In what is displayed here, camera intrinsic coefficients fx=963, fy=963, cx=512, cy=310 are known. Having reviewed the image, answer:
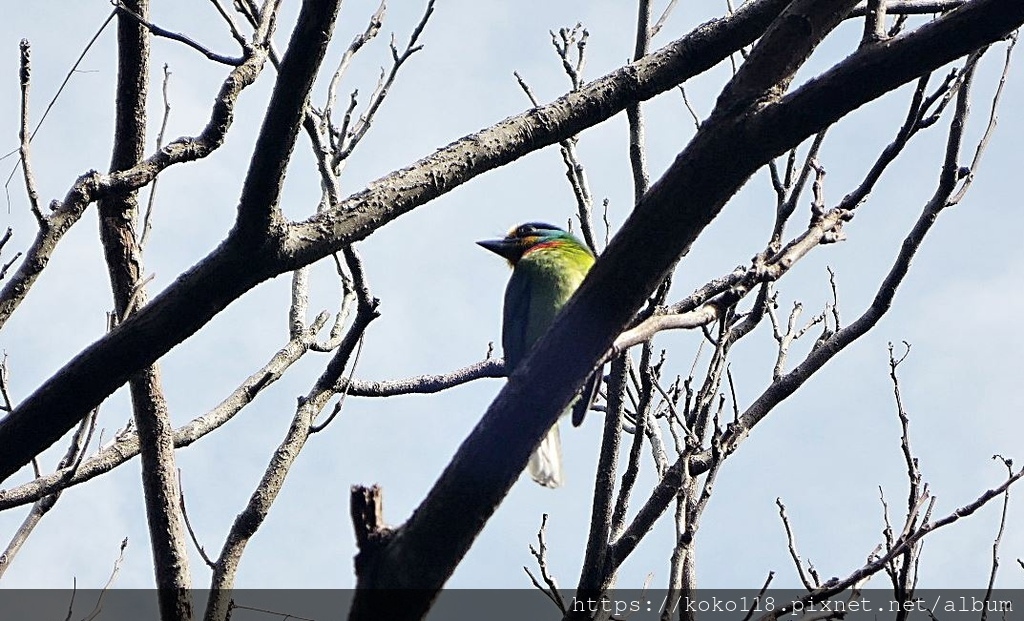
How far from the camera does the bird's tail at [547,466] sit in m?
4.82

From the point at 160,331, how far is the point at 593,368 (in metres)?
0.98

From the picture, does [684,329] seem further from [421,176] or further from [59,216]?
[59,216]

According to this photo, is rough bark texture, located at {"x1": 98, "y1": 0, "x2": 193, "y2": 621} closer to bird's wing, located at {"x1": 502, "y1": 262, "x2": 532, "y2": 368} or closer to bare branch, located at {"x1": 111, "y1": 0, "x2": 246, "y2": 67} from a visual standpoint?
bare branch, located at {"x1": 111, "y1": 0, "x2": 246, "y2": 67}

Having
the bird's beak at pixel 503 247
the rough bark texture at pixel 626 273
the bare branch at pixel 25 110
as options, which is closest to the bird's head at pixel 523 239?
the bird's beak at pixel 503 247

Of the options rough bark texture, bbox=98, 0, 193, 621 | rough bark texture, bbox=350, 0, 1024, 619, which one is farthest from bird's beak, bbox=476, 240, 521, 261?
rough bark texture, bbox=350, 0, 1024, 619

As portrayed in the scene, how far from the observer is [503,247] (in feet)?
19.7

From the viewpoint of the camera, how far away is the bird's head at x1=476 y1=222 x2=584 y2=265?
592 cm

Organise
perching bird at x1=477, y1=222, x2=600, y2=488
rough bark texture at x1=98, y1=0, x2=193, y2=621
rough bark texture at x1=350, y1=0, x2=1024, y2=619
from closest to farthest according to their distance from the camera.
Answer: rough bark texture at x1=350, y1=0, x2=1024, y2=619 → rough bark texture at x1=98, y1=0, x2=193, y2=621 → perching bird at x1=477, y1=222, x2=600, y2=488

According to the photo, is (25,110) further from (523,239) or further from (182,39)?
(523,239)

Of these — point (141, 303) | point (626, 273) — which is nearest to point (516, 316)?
point (141, 303)

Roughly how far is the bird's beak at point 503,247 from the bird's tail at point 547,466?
4.73 feet

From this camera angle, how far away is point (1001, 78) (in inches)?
129

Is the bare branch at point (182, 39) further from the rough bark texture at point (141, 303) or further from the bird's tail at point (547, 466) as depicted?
the bird's tail at point (547, 466)

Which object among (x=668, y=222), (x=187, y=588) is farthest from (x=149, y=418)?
(x=668, y=222)
